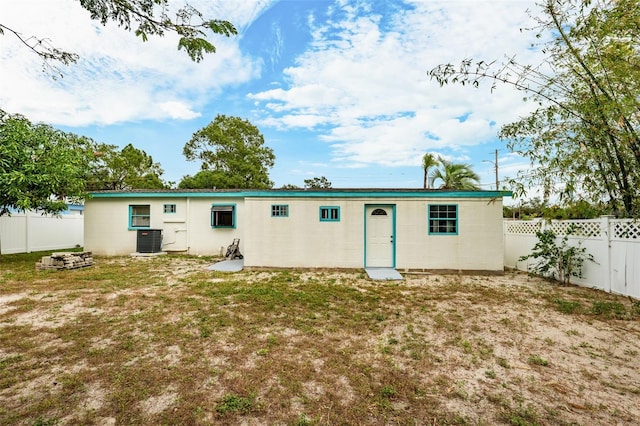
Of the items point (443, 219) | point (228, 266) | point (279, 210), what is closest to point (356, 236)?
point (279, 210)

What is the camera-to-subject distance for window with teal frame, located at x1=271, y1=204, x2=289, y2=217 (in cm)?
848

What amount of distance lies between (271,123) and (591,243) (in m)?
18.9

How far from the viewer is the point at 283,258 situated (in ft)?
27.7

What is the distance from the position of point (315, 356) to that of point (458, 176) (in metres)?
15.7

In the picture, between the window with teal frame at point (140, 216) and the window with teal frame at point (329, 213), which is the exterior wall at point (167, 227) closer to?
the window with teal frame at point (140, 216)

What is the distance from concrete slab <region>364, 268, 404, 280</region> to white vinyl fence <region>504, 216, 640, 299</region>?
3653mm

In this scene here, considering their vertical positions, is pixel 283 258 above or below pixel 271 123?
below

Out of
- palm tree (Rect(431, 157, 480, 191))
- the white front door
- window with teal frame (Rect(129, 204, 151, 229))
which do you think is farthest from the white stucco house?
palm tree (Rect(431, 157, 480, 191))

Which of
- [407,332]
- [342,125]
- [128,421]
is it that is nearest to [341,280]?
[407,332]

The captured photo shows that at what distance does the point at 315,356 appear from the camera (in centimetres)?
326

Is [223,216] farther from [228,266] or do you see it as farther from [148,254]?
[228,266]

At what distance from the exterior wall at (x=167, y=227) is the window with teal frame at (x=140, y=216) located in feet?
0.56

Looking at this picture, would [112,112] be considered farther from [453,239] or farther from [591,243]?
[591,243]

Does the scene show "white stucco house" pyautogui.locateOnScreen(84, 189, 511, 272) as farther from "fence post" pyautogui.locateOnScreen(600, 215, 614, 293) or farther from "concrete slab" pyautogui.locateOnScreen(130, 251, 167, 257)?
"concrete slab" pyautogui.locateOnScreen(130, 251, 167, 257)
